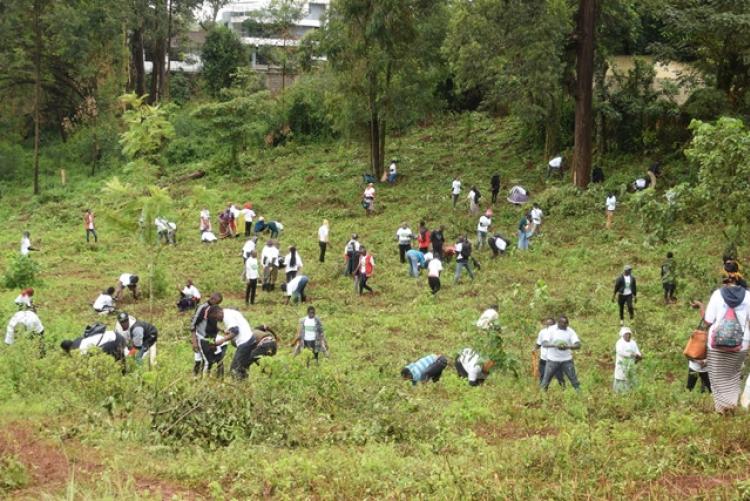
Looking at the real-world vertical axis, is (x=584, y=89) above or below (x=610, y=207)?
above

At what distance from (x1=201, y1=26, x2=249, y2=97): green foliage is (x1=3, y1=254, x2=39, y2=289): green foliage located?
30.6m

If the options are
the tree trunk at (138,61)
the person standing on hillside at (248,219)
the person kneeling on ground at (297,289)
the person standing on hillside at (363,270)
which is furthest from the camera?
the tree trunk at (138,61)

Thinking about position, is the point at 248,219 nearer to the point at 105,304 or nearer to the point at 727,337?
the point at 105,304

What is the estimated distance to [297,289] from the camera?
63.3 ft

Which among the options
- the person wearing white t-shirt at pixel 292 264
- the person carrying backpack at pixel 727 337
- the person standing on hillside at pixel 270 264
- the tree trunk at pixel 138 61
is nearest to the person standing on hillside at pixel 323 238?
the person standing on hillside at pixel 270 264

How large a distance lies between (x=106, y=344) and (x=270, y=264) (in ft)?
28.1

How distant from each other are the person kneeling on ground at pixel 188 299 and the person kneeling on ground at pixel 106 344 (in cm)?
641

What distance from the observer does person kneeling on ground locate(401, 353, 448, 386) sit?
1217 cm

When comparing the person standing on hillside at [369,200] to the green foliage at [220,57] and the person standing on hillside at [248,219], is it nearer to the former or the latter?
the person standing on hillside at [248,219]

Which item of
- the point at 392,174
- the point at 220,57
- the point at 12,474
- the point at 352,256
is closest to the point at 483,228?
the point at 352,256

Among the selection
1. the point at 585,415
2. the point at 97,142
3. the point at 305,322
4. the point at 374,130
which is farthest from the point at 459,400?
the point at 97,142

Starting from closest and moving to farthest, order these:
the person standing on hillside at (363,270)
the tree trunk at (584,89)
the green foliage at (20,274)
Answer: the person standing on hillside at (363,270) < the green foliage at (20,274) < the tree trunk at (584,89)

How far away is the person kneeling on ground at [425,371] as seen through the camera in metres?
12.2

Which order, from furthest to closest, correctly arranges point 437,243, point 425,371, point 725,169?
point 437,243 → point 425,371 → point 725,169
